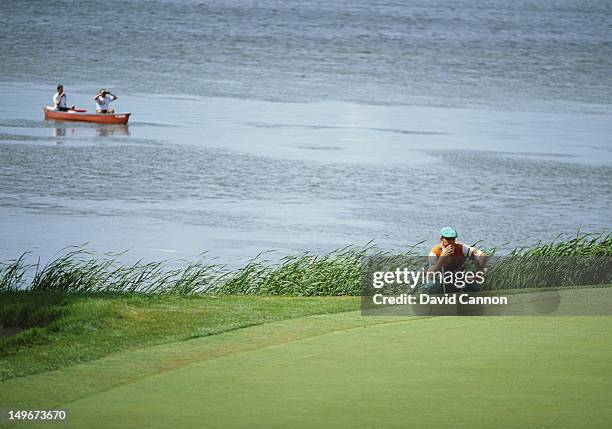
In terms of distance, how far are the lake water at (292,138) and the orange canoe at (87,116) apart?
39cm

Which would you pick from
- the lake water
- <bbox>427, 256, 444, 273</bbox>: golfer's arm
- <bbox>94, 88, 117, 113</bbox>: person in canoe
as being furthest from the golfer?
<bbox>94, 88, 117, 113</bbox>: person in canoe

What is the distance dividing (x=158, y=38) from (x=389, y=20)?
28606 mm

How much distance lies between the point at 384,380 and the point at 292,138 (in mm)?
33852

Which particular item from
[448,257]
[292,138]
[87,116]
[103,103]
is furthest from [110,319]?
[103,103]

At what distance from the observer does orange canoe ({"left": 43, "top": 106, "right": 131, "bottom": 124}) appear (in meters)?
43.1

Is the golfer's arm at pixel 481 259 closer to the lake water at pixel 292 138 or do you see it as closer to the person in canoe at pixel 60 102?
the lake water at pixel 292 138

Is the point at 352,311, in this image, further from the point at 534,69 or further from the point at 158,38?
the point at 158,38

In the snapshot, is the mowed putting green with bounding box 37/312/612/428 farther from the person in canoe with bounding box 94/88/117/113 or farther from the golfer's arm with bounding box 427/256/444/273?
the person in canoe with bounding box 94/88/117/113

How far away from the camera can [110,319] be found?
448 inches

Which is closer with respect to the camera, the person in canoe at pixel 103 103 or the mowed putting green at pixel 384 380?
the mowed putting green at pixel 384 380

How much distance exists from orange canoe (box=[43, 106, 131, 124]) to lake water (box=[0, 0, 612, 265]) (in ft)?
1.27

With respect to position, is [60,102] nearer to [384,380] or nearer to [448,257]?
[448,257]

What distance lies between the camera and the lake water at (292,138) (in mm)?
27859

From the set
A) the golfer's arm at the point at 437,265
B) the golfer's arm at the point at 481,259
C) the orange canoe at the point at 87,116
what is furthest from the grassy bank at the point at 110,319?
the orange canoe at the point at 87,116
